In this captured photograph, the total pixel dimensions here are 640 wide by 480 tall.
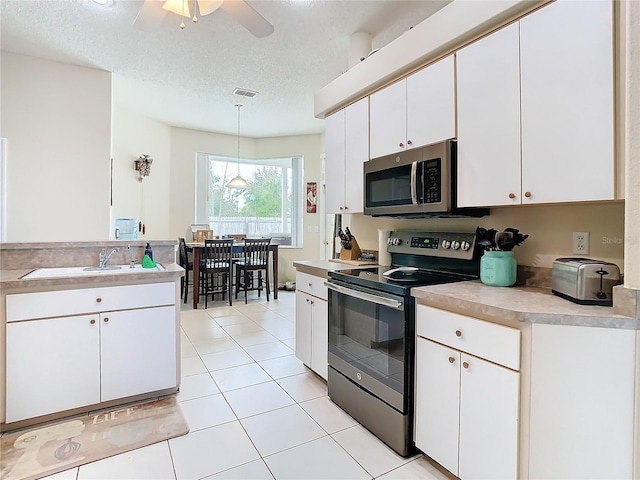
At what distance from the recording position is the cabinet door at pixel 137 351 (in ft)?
7.22

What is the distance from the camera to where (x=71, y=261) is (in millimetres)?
2547

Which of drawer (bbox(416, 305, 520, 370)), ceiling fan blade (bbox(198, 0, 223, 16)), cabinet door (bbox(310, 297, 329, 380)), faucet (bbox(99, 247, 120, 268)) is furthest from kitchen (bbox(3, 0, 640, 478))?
ceiling fan blade (bbox(198, 0, 223, 16))

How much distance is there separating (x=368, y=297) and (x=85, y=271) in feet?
6.61

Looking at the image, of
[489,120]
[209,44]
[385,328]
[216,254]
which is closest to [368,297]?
[385,328]

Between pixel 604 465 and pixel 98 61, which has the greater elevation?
pixel 98 61

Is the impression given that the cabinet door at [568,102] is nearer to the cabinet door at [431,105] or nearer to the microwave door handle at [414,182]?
the cabinet door at [431,105]

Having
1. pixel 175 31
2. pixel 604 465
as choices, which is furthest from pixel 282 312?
pixel 604 465

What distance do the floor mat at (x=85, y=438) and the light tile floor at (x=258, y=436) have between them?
0.07 metres

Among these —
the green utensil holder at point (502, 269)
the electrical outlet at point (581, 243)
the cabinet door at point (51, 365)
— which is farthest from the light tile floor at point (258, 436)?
the electrical outlet at point (581, 243)

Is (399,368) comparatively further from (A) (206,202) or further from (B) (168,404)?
(A) (206,202)

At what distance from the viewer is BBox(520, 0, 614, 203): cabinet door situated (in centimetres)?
131

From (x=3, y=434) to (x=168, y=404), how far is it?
87cm

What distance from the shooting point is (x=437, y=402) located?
1.62 metres

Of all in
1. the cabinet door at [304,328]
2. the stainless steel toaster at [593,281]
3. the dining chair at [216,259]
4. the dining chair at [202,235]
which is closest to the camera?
the stainless steel toaster at [593,281]
